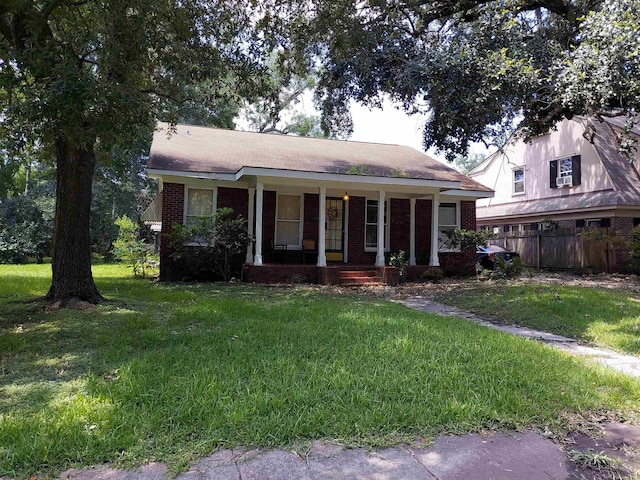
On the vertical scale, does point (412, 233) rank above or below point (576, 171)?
below

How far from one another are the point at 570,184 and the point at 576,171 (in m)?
0.59

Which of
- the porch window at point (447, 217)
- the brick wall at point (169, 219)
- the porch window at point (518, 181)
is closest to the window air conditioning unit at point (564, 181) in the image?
the porch window at point (518, 181)

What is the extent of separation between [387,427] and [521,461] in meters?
0.84

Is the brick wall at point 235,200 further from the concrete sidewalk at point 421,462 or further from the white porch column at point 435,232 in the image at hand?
the concrete sidewalk at point 421,462

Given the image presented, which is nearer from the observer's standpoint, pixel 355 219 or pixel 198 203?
pixel 198 203

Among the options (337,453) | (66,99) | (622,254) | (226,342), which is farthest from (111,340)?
(622,254)

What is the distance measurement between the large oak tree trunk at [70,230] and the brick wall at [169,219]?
13.2 feet

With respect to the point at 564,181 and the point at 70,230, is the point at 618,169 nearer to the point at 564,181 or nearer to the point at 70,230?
the point at 564,181

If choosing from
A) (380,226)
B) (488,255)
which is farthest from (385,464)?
(488,255)

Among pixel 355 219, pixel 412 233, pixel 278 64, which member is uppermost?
pixel 278 64

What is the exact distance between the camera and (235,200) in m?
12.7

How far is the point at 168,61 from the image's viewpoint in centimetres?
743

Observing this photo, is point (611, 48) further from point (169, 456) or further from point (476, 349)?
point (169, 456)

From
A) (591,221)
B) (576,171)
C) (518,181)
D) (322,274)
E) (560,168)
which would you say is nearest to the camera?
(322,274)
